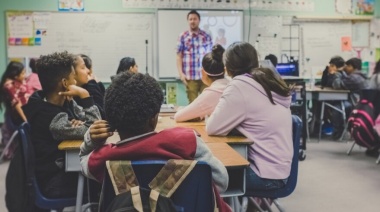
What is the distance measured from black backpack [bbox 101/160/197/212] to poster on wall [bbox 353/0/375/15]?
7.07m

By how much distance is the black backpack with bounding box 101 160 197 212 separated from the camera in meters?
1.22

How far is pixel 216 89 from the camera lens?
2.87 meters

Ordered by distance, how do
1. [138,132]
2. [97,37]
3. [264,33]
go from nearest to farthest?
[138,132] → [97,37] → [264,33]

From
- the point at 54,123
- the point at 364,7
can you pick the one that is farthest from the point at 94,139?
the point at 364,7

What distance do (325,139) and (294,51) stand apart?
64.8 inches

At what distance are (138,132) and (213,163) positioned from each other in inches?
10.2

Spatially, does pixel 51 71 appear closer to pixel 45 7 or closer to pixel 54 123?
pixel 54 123

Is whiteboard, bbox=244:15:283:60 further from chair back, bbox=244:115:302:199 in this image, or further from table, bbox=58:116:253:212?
table, bbox=58:116:253:212

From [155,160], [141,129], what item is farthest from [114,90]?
[155,160]

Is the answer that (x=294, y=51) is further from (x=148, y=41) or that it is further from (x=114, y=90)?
(x=114, y=90)

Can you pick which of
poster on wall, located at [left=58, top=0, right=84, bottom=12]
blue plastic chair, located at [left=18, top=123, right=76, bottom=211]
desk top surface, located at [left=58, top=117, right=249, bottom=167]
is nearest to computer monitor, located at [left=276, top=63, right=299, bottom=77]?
poster on wall, located at [left=58, top=0, right=84, bottom=12]

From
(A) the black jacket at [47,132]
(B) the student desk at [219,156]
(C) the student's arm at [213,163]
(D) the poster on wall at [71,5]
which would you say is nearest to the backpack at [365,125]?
(B) the student desk at [219,156]

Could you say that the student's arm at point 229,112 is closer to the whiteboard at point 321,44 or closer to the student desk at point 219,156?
the student desk at point 219,156

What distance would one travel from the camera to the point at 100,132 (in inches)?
59.4
